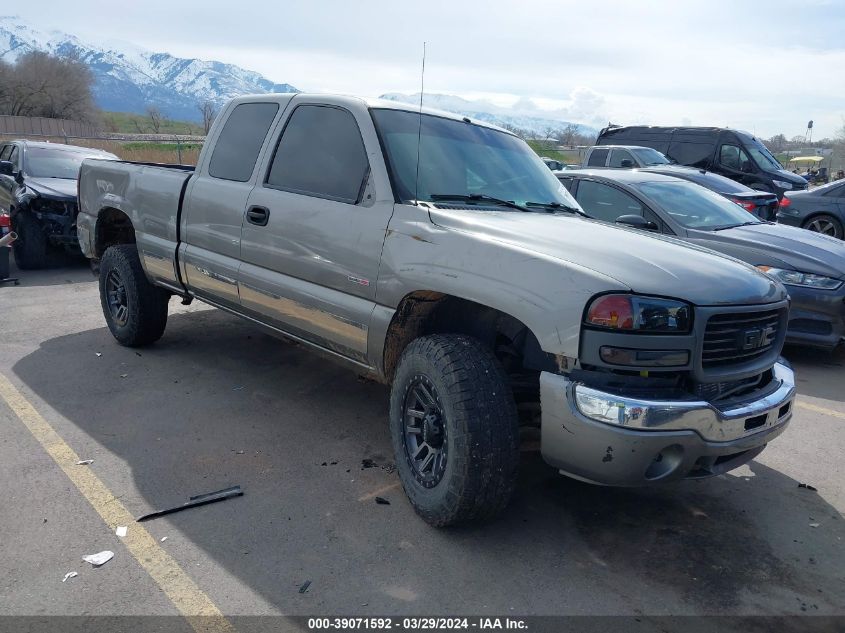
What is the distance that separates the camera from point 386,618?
2650 mm

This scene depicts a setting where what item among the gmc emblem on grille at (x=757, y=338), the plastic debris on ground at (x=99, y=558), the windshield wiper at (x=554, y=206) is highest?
the windshield wiper at (x=554, y=206)

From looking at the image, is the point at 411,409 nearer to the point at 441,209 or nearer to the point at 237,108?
the point at 441,209

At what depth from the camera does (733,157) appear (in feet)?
51.9

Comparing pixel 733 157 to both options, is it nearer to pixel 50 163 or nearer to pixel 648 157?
pixel 648 157

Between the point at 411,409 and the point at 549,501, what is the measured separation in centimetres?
91

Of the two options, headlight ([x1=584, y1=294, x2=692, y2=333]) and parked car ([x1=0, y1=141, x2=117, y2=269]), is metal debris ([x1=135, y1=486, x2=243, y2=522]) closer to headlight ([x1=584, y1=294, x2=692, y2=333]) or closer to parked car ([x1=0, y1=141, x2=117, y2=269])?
headlight ([x1=584, y1=294, x2=692, y2=333])

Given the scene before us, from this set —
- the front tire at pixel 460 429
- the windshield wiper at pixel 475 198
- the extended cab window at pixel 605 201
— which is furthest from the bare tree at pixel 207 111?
the front tire at pixel 460 429

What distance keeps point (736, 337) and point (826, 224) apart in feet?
34.6

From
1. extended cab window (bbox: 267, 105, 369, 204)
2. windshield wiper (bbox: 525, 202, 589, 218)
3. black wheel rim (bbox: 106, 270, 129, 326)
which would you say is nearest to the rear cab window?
windshield wiper (bbox: 525, 202, 589, 218)

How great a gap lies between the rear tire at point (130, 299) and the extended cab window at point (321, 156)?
6.37 feet

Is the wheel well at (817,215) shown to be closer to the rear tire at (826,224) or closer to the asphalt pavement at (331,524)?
the rear tire at (826,224)

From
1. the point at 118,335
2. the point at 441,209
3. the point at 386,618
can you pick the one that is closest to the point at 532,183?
the point at 441,209

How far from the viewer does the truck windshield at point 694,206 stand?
6715 millimetres

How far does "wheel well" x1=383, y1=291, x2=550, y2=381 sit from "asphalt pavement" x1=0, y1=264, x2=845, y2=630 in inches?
29.4
